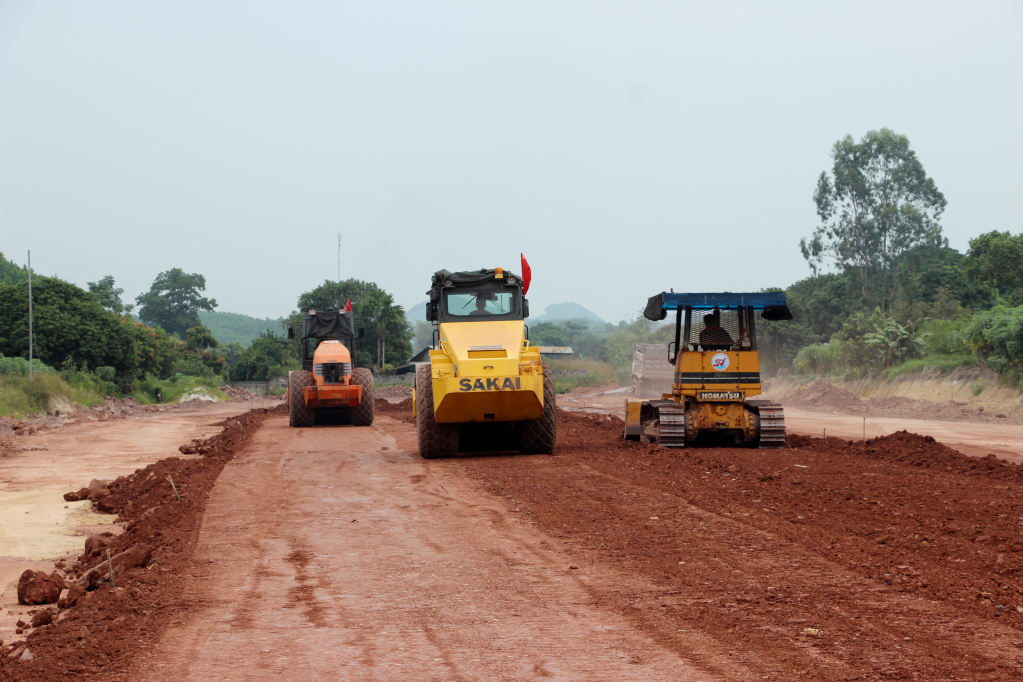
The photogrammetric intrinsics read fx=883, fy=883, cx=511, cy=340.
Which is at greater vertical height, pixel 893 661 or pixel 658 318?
pixel 658 318

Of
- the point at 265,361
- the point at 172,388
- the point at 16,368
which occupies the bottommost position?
the point at 172,388

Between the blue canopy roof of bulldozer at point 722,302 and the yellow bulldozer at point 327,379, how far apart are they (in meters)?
10.8

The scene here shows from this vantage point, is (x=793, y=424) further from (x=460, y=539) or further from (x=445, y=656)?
(x=445, y=656)

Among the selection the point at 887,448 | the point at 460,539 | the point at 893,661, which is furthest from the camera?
the point at 887,448

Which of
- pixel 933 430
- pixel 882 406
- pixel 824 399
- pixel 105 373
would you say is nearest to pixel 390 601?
pixel 933 430

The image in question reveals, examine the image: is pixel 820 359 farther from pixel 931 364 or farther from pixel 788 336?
pixel 931 364

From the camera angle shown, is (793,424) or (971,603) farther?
(793,424)

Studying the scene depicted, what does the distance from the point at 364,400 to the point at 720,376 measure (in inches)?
463

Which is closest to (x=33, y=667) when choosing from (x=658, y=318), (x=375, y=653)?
(x=375, y=653)

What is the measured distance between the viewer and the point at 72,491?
12617mm

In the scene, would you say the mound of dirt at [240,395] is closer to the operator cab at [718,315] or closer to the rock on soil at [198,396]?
the rock on soil at [198,396]

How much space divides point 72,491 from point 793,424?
66.0ft

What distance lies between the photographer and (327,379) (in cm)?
2364

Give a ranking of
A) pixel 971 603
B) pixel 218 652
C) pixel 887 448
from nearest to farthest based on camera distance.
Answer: pixel 218 652, pixel 971 603, pixel 887 448
